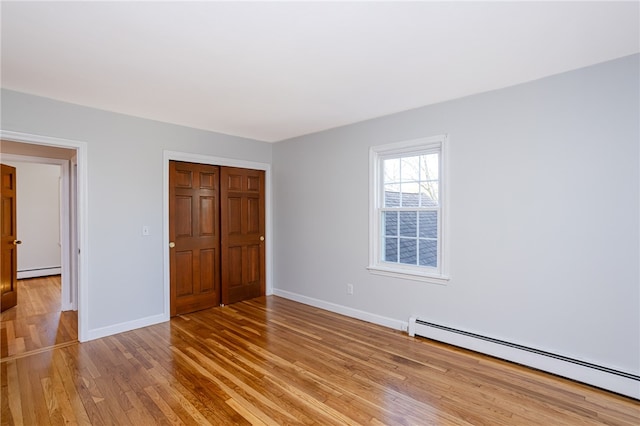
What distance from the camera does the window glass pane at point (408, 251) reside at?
142 inches

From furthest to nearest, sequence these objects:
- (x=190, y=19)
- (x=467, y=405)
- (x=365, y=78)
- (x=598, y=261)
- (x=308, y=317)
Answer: (x=308, y=317) → (x=365, y=78) → (x=598, y=261) → (x=467, y=405) → (x=190, y=19)

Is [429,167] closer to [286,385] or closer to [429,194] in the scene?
[429,194]

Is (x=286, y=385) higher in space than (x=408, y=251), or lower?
lower

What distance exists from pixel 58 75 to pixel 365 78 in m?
2.50

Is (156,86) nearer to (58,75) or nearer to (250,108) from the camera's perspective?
(58,75)

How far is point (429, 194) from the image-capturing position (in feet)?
11.4

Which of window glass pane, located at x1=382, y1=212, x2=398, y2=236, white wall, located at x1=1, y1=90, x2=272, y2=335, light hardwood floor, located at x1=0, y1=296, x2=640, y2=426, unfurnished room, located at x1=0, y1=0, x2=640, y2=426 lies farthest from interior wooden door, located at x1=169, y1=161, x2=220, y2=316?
window glass pane, located at x1=382, y1=212, x2=398, y2=236

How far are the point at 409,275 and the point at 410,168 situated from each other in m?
1.19

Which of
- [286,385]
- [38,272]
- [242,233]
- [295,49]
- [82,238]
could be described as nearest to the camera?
[295,49]

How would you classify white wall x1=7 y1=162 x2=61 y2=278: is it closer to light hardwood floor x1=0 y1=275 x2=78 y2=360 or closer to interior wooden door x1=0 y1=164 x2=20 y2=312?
light hardwood floor x1=0 y1=275 x2=78 y2=360

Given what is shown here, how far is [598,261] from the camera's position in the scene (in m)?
2.47

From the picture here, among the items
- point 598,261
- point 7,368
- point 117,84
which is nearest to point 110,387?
point 7,368

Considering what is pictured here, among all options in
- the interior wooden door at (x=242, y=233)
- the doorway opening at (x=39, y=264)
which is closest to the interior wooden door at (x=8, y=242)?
the doorway opening at (x=39, y=264)

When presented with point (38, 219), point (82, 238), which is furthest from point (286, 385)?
point (38, 219)
